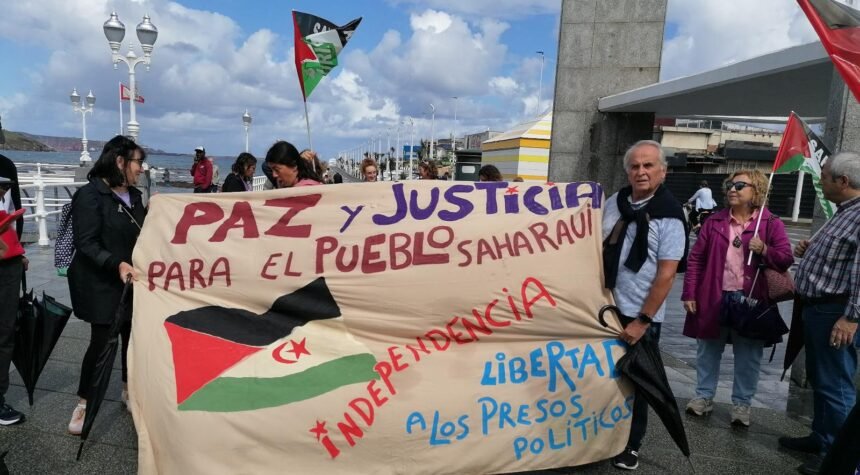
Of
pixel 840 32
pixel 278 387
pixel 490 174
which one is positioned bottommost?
pixel 278 387

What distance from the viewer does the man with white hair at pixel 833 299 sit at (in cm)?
292

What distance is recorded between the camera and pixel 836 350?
3092 millimetres

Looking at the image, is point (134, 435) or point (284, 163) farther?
point (284, 163)

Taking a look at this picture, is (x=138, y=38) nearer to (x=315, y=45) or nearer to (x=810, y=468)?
(x=315, y=45)

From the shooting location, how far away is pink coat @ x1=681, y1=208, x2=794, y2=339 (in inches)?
138

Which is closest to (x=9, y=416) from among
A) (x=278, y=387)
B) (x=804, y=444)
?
(x=278, y=387)

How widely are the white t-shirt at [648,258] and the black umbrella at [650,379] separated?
0.10 meters

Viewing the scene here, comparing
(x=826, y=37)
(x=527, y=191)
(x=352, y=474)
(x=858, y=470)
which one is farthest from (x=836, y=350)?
(x=352, y=474)

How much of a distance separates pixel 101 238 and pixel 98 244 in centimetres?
6

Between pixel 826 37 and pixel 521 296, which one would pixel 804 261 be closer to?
pixel 826 37

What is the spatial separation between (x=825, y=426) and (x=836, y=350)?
46 cm

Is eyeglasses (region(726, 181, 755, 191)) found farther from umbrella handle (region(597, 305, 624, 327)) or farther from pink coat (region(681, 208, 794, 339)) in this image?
umbrella handle (region(597, 305, 624, 327))

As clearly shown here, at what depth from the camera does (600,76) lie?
775cm

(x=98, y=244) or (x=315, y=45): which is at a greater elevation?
(x=315, y=45)
